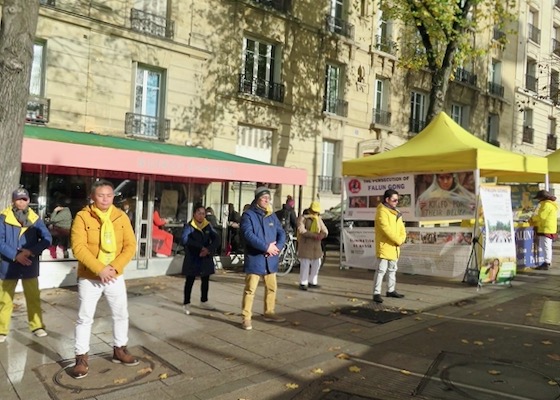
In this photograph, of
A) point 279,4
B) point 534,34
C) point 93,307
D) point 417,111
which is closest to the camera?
point 93,307

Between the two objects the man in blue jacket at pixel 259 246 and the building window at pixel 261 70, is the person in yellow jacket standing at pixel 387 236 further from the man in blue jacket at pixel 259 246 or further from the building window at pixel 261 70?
the building window at pixel 261 70

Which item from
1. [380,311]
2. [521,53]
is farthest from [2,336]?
[521,53]

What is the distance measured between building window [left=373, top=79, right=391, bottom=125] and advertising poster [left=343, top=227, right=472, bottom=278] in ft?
37.7

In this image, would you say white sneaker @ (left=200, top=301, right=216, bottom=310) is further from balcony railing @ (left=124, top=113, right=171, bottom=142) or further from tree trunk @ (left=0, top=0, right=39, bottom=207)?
balcony railing @ (left=124, top=113, right=171, bottom=142)

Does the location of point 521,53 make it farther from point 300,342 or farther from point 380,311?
point 300,342

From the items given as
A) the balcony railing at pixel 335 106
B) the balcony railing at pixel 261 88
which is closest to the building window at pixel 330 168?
the balcony railing at pixel 335 106

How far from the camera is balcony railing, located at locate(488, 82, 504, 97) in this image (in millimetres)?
27341

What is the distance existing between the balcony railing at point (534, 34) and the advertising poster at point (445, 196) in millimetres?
24894

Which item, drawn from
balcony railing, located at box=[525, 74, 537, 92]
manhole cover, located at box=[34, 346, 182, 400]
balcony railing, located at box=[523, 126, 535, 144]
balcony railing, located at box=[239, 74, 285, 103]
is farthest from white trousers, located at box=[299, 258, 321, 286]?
balcony railing, located at box=[525, 74, 537, 92]

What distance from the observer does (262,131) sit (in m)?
17.3

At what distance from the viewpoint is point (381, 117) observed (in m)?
21.2

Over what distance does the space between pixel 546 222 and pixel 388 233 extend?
5916 millimetres

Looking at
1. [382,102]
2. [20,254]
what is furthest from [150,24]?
[382,102]

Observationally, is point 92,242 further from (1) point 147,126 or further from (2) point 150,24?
(2) point 150,24
